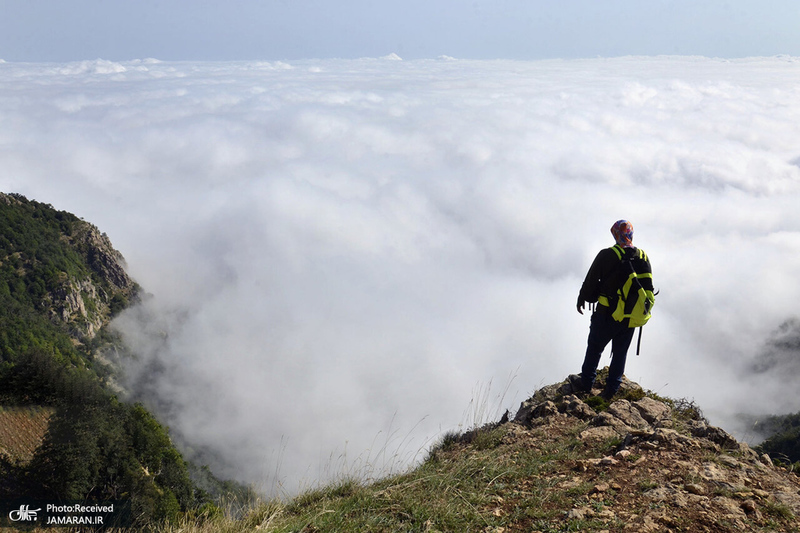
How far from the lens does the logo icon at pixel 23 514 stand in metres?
5.40

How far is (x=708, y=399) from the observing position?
91.1 meters

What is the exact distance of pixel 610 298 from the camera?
22.3 ft

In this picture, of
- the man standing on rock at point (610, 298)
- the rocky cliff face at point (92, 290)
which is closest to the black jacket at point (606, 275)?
the man standing on rock at point (610, 298)

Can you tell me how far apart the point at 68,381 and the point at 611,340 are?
14837 mm

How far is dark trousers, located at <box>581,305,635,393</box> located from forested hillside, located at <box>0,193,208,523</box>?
231 inches

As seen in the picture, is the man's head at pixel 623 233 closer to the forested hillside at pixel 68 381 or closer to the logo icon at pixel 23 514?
the forested hillside at pixel 68 381

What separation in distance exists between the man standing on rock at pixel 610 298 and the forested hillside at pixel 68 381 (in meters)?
5.89

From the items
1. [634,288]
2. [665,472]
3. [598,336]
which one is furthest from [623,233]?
[665,472]

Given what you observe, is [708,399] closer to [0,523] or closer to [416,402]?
[416,402]

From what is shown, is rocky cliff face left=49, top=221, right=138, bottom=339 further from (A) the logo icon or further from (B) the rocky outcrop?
(B) the rocky outcrop

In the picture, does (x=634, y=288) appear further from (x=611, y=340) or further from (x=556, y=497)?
(x=556, y=497)

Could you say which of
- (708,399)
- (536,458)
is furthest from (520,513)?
(708,399)

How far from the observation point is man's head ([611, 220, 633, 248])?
6.64 meters

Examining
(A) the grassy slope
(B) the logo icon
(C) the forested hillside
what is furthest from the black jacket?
(B) the logo icon
